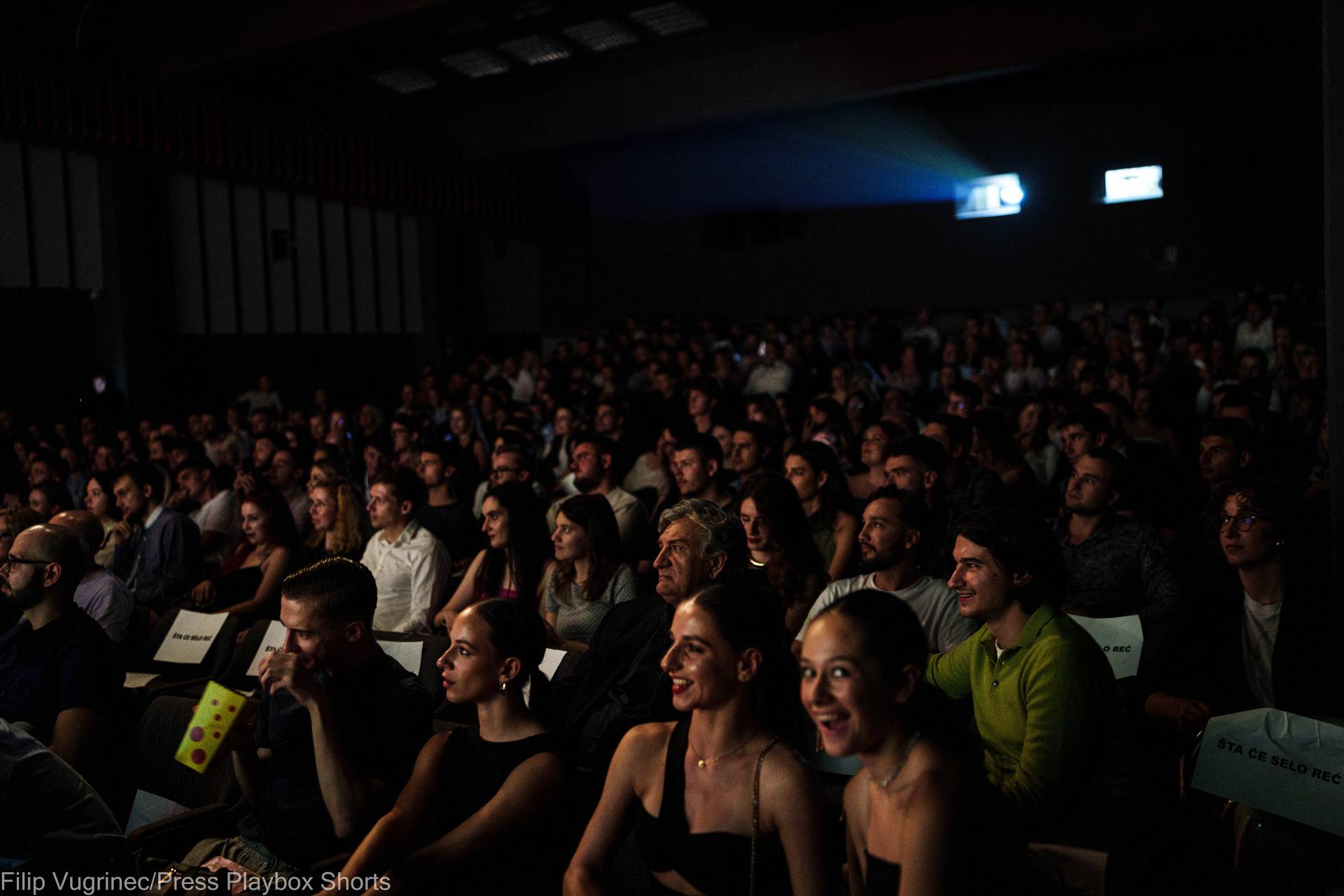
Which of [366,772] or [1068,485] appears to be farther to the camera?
[1068,485]

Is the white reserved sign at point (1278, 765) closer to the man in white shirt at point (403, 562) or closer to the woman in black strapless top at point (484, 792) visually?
the woman in black strapless top at point (484, 792)

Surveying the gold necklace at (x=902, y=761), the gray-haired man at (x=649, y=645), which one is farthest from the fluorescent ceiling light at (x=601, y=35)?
the gold necklace at (x=902, y=761)

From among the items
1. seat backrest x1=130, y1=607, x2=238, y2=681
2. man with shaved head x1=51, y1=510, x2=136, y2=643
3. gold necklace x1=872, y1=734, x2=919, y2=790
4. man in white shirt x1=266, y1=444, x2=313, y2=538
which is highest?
man in white shirt x1=266, y1=444, x2=313, y2=538

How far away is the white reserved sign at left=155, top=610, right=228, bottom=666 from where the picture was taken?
14.5ft

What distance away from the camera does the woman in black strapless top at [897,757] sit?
69.4 inches

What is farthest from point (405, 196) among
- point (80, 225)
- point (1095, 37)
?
point (1095, 37)

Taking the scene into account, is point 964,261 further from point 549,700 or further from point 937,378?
point 549,700

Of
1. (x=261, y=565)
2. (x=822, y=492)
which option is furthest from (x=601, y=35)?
(x=822, y=492)

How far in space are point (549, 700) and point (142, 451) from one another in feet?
22.9

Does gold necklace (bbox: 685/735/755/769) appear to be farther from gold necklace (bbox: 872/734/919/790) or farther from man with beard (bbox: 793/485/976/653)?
man with beard (bbox: 793/485/976/653)

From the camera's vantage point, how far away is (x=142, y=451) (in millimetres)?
8367

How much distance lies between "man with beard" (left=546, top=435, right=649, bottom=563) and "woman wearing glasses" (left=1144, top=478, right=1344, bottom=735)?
2.54 m

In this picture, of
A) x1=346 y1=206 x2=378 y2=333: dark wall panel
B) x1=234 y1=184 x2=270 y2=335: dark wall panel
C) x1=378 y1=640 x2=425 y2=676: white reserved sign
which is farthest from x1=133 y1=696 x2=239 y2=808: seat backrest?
x1=346 y1=206 x2=378 y2=333: dark wall panel

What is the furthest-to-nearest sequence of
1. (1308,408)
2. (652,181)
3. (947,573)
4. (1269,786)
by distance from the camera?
(652,181) → (1308,408) → (947,573) → (1269,786)
